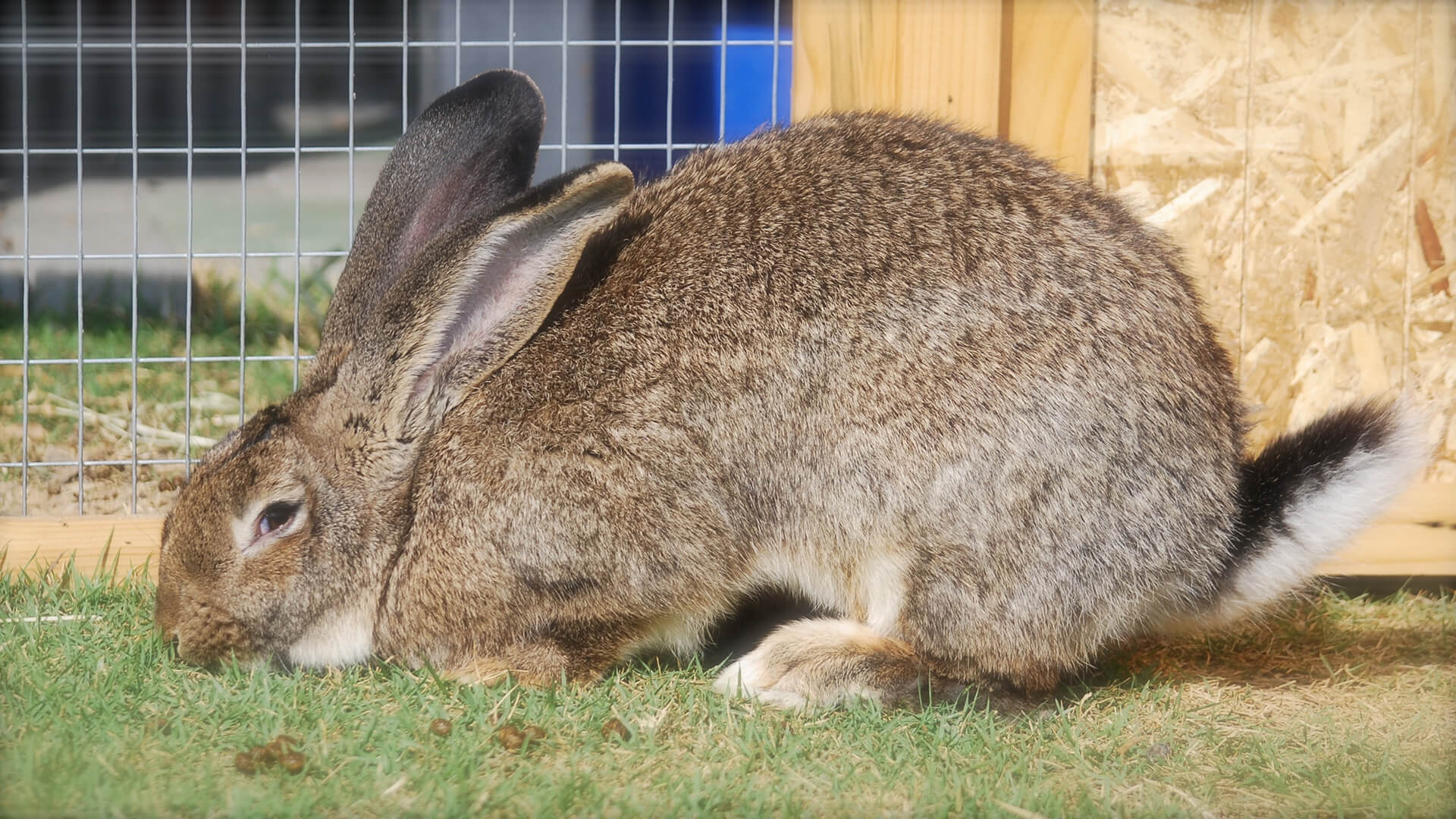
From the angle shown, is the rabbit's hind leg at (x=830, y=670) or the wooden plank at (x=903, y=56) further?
the wooden plank at (x=903, y=56)

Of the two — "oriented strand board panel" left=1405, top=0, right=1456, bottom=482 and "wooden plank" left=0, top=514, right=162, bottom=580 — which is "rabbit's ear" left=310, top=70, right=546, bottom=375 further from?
"oriented strand board panel" left=1405, top=0, right=1456, bottom=482

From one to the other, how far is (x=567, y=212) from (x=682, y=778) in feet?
4.37

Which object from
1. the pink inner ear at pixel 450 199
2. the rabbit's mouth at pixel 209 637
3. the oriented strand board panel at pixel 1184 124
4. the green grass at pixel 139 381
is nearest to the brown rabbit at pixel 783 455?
the rabbit's mouth at pixel 209 637

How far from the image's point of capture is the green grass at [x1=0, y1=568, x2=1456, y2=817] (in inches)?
92.7

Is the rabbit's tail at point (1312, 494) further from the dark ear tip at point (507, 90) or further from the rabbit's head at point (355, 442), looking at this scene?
the dark ear tip at point (507, 90)

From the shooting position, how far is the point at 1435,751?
2865 millimetres

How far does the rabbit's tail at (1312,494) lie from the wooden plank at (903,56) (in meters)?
1.32

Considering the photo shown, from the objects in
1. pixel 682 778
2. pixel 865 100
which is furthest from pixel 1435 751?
pixel 865 100

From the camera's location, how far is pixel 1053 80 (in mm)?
3820

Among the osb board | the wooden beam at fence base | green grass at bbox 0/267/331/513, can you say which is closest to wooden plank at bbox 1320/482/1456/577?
the wooden beam at fence base

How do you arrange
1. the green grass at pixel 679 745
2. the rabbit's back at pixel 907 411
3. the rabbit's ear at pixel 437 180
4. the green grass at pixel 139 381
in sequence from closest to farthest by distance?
the green grass at pixel 679 745 < the rabbit's back at pixel 907 411 < the rabbit's ear at pixel 437 180 < the green grass at pixel 139 381

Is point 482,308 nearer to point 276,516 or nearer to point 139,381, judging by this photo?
point 276,516

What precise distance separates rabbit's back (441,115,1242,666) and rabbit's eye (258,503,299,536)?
1.40 feet

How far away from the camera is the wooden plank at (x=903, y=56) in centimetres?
376
